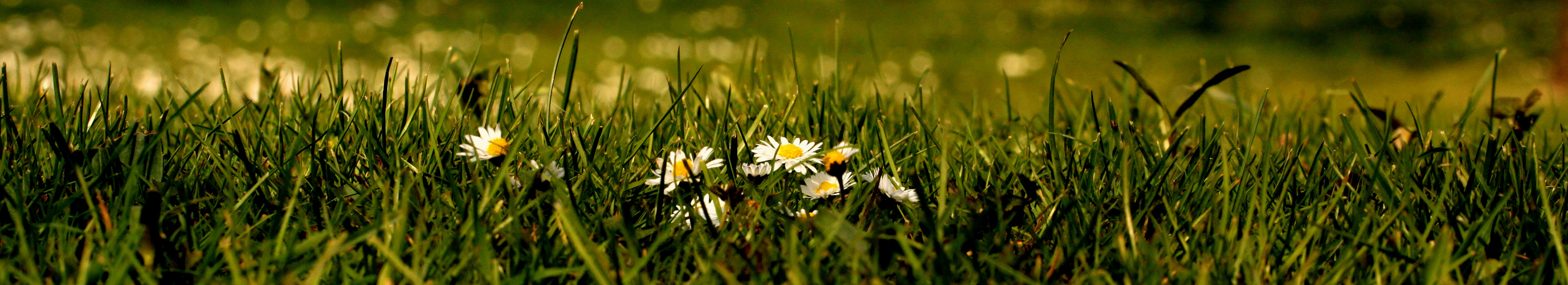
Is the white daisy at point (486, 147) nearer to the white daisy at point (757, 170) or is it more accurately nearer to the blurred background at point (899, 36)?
the white daisy at point (757, 170)

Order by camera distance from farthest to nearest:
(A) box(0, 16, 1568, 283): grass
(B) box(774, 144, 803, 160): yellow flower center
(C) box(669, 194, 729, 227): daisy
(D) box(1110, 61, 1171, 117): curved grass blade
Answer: (D) box(1110, 61, 1171, 117): curved grass blade → (B) box(774, 144, 803, 160): yellow flower center → (C) box(669, 194, 729, 227): daisy → (A) box(0, 16, 1568, 283): grass

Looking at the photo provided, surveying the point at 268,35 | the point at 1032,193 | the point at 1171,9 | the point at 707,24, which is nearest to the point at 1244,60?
the point at 1171,9

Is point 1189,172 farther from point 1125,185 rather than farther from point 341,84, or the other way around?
point 341,84

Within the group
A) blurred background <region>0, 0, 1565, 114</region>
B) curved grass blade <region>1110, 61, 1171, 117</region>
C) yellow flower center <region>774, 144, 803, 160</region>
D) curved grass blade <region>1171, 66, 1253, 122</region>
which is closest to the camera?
yellow flower center <region>774, 144, 803, 160</region>

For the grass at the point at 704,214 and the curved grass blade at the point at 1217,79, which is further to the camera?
the curved grass blade at the point at 1217,79

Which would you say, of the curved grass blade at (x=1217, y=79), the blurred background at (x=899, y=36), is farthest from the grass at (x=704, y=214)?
the blurred background at (x=899, y=36)

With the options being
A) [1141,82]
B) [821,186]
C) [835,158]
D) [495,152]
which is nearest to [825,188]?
[821,186]

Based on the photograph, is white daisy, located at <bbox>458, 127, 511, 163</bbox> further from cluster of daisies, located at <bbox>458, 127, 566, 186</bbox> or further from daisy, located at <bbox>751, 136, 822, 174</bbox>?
daisy, located at <bbox>751, 136, 822, 174</bbox>

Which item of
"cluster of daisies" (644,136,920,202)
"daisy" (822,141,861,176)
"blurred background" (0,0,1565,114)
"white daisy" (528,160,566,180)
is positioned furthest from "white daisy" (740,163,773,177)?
"blurred background" (0,0,1565,114)
